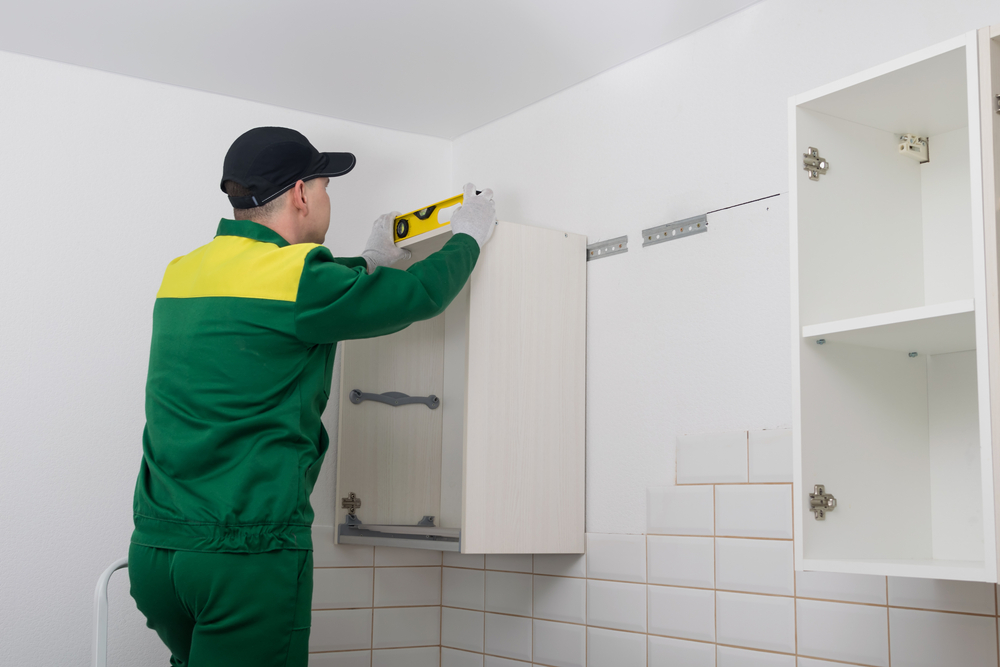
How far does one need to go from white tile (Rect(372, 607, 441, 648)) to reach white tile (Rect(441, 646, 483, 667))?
0.16ft

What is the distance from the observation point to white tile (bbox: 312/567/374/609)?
2.47 metres

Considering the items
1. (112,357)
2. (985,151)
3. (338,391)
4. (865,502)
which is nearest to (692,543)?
(865,502)

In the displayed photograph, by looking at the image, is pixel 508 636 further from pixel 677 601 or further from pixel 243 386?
pixel 243 386

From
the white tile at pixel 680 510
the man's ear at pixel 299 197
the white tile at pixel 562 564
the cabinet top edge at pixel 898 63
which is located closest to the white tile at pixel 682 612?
the white tile at pixel 680 510

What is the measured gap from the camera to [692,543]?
187cm

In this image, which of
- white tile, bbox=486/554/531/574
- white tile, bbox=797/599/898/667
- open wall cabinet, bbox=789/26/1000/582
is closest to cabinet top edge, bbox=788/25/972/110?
open wall cabinet, bbox=789/26/1000/582

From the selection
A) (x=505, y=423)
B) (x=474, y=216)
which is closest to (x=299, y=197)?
(x=474, y=216)

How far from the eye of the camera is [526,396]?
6.89 ft

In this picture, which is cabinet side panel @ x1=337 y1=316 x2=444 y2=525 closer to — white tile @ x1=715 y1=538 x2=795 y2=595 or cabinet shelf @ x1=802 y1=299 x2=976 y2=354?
white tile @ x1=715 y1=538 x2=795 y2=595

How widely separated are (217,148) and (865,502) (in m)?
1.94

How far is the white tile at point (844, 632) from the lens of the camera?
5.02ft

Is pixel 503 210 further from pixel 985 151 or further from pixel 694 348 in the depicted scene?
pixel 985 151

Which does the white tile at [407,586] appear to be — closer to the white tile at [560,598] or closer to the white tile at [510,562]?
the white tile at [510,562]

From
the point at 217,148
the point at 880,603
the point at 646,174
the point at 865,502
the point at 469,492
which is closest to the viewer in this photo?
the point at 865,502
